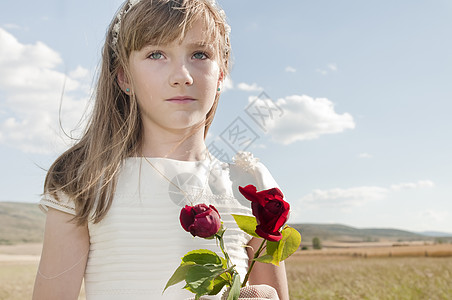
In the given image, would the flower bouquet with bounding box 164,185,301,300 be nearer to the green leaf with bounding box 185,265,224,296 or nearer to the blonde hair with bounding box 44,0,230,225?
the green leaf with bounding box 185,265,224,296

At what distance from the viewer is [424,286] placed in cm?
388

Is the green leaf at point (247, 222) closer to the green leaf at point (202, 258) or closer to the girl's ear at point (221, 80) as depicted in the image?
the green leaf at point (202, 258)

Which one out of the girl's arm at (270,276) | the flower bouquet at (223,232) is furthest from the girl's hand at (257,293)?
the girl's arm at (270,276)

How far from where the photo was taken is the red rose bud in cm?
91

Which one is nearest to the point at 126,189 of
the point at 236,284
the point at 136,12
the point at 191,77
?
the point at 191,77

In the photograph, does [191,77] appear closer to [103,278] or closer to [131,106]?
[131,106]

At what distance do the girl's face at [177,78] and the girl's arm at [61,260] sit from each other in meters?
0.54

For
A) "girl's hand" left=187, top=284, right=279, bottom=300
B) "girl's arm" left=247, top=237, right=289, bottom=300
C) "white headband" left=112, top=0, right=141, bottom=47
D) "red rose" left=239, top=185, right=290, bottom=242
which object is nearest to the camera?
"red rose" left=239, top=185, right=290, bottom=242

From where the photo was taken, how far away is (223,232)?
37.3 inches

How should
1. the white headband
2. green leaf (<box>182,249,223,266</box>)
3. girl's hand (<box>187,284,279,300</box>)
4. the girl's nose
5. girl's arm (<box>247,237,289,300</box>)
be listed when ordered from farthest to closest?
the white headband, girl's arm (<box>247,237,289,300</box>), the girl's nose, girl's hand (<box>187,284,279,300</box>), green leaf (<box>182,249,223,266</box>)

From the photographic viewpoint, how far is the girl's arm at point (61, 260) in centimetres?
166

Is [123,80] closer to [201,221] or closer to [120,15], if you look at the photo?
[120,15]

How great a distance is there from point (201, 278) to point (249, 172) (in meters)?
1.01

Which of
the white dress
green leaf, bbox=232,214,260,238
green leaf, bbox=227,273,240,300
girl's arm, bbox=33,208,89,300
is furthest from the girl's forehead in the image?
green leaf, bbox=227,273,240,300
